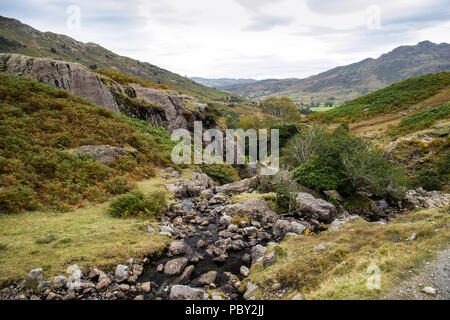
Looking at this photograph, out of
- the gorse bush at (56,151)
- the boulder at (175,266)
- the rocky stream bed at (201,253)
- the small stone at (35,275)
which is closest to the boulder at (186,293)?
the rocky stream bed at (201,253)

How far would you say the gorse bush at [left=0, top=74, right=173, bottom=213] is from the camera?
14.5 m

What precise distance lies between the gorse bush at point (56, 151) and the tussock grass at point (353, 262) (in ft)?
47.5

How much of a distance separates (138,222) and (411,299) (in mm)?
14768

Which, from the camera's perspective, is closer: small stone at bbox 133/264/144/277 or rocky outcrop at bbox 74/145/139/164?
small stone at bbox 133/264/144/277

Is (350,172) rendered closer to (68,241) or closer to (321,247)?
(321,247)

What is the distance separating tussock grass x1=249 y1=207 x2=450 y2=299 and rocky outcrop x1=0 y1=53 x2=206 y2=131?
32297 mm

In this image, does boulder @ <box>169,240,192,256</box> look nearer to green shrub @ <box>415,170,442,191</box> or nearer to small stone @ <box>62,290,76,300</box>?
small stone @ <box>62,290,76,300</box>

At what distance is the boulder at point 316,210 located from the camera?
733 inches

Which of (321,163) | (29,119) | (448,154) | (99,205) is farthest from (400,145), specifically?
(29,119)

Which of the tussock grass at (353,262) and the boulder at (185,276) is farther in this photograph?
the boulder at (185,276)

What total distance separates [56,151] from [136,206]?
8.87m

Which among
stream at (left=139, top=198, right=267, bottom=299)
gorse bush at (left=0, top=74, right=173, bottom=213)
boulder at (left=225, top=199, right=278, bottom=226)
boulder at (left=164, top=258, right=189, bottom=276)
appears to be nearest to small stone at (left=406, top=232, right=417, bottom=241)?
stream at (left=139, top=198, right=267, bottom=299)

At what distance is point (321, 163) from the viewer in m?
25.9

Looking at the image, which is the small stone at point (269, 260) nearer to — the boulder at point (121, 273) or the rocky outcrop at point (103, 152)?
the boulder at point (121, 273)
